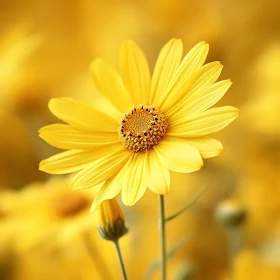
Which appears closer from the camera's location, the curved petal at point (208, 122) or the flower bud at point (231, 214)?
the curved petal at point (208, 122)

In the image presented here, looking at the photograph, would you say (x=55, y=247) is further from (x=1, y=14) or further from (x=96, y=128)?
(x=1, y=14)

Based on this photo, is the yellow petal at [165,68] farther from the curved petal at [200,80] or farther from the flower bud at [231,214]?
the flower bud at [231,214]

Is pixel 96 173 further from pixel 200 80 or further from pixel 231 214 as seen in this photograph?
pixel 231 214

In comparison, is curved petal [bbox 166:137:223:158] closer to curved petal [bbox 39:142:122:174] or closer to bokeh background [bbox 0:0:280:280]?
curved petal [bbox 39:142:122:174]

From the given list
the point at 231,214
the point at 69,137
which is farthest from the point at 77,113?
the point at 231,214

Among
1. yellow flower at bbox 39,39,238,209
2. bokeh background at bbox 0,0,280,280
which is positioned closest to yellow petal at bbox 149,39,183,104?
yellow flower at bbox 39,39,238,209

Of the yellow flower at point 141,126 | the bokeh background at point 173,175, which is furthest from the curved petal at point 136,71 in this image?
the bokeh background at point 173,175

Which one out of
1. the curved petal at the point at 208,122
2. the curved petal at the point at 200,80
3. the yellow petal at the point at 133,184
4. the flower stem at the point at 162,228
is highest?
the curved petal at the point at 200,80

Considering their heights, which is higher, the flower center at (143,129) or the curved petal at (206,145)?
the flower center at (143,129)
